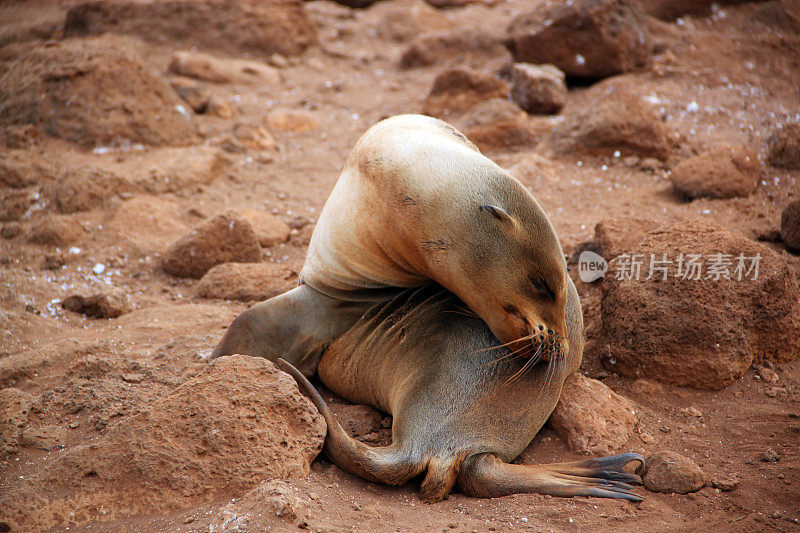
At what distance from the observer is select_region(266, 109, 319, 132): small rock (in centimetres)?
866

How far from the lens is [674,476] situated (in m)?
3.46

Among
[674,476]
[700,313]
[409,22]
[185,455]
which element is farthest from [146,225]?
[409,22]

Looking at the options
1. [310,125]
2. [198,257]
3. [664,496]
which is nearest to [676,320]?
[664,496]

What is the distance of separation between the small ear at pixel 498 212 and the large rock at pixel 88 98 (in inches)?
212

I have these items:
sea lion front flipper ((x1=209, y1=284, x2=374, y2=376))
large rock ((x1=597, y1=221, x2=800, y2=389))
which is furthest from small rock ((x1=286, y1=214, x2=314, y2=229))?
large rock ((x1=597, y1=221, x2=800, y2=389))

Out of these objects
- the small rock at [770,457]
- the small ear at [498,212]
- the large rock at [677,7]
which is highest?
the small ear at [498,212]

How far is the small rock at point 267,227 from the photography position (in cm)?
619

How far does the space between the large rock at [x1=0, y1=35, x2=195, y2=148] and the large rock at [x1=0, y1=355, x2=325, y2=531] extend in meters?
4.96

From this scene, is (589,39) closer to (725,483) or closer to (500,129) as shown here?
(500,129)

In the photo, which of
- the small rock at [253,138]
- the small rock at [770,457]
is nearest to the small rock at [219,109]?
the small rock at [253,138]

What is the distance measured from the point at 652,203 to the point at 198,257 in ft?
12.5

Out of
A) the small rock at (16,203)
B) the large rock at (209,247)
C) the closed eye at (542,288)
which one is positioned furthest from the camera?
the small rock at (16,203)

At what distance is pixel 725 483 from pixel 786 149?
14.6ft

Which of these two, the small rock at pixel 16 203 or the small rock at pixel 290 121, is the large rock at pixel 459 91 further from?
the small rock at pixel 16 203
